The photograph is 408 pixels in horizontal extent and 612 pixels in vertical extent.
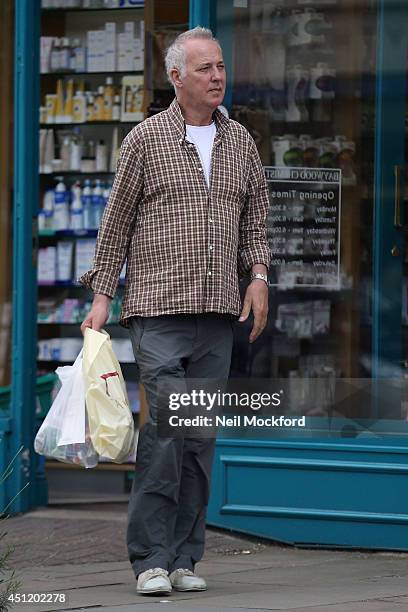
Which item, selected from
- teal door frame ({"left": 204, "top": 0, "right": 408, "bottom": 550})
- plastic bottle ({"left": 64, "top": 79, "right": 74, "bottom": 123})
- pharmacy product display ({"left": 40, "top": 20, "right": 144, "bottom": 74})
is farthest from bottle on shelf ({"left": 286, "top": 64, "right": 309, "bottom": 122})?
plastic bottle ({"left": 64, "top": 79, "right": 74, "bottom": 123})

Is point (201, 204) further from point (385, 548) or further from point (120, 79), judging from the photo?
point (120, 79)

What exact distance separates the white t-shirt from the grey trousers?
0.56m

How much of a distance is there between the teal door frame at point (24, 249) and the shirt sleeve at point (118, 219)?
7.38 feet

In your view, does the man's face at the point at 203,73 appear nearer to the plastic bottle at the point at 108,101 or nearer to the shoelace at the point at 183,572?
the shoelace at the point at 183,572

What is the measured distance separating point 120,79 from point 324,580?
14.3 feet

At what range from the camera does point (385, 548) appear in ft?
21.3

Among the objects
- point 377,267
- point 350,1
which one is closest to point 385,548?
point 377,267

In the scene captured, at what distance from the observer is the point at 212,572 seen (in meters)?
5.95

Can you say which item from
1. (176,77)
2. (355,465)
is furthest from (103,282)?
(355,465)

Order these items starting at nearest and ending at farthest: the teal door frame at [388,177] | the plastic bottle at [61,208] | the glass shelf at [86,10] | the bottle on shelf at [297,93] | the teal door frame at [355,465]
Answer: the teal door frame at [355,465]
the teal door frame at [388,177]
the bottle on shelf at [297,93]
the glass shelf at [86,10]
the plastic bottle at [61,208]

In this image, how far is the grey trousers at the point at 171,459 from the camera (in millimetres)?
5164

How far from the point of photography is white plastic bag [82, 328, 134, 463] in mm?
5074

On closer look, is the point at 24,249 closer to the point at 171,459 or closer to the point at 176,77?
the point at 176,77

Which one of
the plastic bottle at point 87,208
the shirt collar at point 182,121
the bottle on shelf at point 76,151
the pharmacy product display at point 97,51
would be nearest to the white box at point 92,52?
the pharmacy product display at point 97,51
